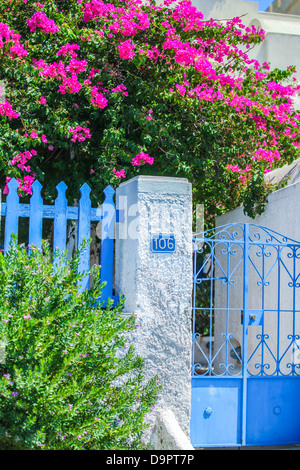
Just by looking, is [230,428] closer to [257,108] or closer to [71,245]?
[71,245]

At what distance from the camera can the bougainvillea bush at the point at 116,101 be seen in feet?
19.9

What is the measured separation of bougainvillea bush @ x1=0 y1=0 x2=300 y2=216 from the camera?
6.05 metres

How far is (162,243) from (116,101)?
2.63m

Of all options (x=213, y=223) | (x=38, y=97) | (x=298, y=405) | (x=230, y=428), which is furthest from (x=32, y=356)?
(x=213, y=223)

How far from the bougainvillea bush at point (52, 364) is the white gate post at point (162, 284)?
0.74 metres

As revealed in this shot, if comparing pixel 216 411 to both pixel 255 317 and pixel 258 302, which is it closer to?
pixel 255 317

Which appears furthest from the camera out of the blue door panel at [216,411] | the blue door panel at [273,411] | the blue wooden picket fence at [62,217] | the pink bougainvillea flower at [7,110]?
the pink bougainvillea flower at [7,110]

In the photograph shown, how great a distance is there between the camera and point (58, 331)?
10.0 ft

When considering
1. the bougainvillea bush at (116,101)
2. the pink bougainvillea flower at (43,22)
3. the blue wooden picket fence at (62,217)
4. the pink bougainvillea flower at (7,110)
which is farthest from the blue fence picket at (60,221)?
the pink bougainvillea flower at (43,22)

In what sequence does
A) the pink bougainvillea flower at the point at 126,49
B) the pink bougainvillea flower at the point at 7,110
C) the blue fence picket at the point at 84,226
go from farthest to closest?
the pink bougainvillea flower at the point at 126,49, the pink bougainvillea flower at the point at 7,110, the blue fence picket at the point at 84,226

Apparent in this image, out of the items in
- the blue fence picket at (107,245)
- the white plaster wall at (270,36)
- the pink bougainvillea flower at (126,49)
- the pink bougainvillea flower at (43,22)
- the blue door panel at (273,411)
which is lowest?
the blue door panel at (273,411)

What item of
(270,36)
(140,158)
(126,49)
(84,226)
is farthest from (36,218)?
(270,36)

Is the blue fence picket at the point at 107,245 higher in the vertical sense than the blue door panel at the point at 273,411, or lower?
higher

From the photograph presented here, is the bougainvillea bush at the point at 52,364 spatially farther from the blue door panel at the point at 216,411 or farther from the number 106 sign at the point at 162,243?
the blue door panel at the point at 216,411
